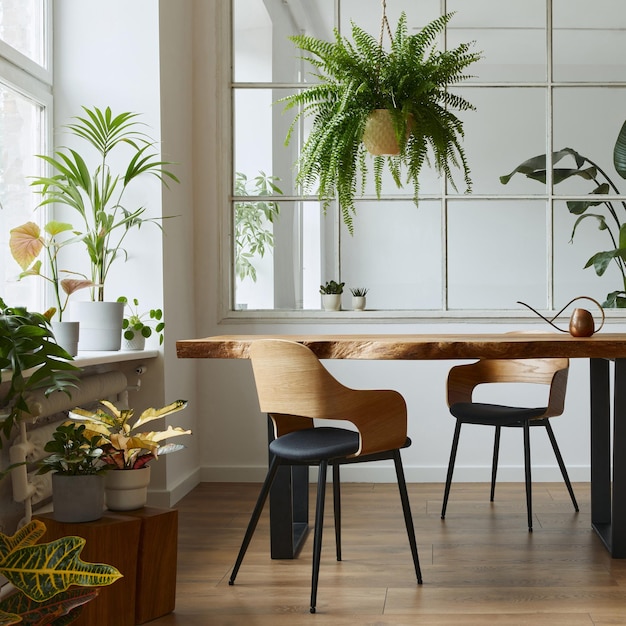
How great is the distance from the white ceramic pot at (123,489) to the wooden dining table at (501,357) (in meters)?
0.49

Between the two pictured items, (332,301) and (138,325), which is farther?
(332,301)

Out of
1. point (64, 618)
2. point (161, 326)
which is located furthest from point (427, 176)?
point (64, 618)

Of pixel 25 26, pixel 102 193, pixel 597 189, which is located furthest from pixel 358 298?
pixel 25 26

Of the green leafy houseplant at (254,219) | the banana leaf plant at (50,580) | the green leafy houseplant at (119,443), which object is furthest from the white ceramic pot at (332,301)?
the banana leaf plant at (50,580)

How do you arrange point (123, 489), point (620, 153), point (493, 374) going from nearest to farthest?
point (123, 489) → point (493, 374) → point (620, 153)

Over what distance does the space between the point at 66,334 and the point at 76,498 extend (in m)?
0.89

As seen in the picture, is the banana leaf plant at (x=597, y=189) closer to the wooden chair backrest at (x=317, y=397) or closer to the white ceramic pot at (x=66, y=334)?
the wooden chair backrest at (x=317, y=397)

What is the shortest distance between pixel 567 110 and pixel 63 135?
2578 mm

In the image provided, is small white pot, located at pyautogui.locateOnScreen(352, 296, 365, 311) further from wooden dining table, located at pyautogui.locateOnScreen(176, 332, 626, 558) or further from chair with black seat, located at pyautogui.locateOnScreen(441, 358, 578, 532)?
wooden dining table, located at pyautogui.locateOnScreen(176, 332, 626, 558)

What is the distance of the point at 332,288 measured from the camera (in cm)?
453

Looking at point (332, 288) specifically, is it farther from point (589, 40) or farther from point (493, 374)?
point (589, 40)

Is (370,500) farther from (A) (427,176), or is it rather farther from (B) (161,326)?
(A) (427,176)

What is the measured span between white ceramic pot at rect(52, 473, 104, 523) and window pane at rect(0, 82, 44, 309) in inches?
46.1

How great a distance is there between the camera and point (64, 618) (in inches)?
69.3
